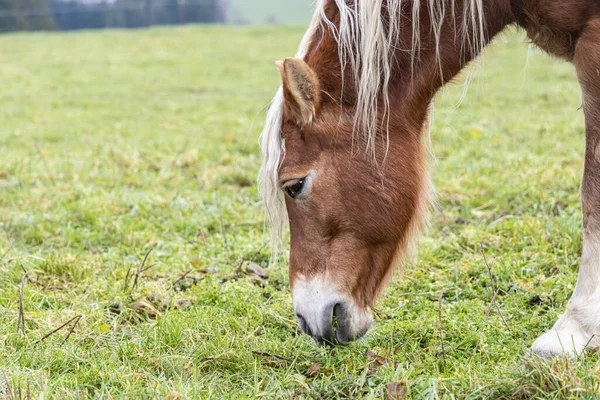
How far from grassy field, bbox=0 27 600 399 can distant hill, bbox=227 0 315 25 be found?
22.8m

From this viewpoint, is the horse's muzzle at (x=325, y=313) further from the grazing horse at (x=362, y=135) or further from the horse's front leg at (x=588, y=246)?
the horse's front leg at (x=588, y=246)

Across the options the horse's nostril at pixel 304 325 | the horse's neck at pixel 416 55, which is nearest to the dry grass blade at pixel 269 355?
the horse's nostril at pixel 304 325

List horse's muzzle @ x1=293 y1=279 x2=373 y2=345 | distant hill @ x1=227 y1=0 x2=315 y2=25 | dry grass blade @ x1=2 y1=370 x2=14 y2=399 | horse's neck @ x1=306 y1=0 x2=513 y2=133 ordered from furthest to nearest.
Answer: distant hill @ x1=227 y1=0 x2=315 y2=25 < horse's neck @ x1=306 y1=0 x2=513 y2=133 < horse's muzzle @ x1=293 y1=279 x2=373 y2=345 < dry grass blade @ x1=2 y1=370 x2=14 y2=399

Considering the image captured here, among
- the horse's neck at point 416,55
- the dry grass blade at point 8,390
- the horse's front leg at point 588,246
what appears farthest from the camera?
the horse's neck at point 416,55

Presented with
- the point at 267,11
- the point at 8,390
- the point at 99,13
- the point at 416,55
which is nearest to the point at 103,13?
the point at 99,13

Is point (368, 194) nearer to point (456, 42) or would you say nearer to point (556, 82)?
point (456, 42)

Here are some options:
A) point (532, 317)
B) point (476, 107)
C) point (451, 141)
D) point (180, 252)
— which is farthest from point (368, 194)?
point (476, 107)

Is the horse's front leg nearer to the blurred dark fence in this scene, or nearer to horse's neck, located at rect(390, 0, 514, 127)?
horse's neck, located at rect(390, 0, 514, 127)

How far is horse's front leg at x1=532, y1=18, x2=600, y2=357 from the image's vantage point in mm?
2605

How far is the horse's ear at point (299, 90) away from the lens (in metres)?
2.66

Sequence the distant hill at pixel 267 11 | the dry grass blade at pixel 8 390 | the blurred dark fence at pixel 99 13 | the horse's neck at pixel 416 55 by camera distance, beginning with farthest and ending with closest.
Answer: the distant hill at pixel 267 11 < the blurred dark fence at pixel 99 13 < the horse's neck at pixel 416 55 < the dry grass blade at pixel 8 390

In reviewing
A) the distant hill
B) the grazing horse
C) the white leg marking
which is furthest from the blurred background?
the white leg marking

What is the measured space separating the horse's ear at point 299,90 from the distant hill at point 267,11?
26774mm

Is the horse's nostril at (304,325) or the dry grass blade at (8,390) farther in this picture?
the horse's nostril at (304,325)
